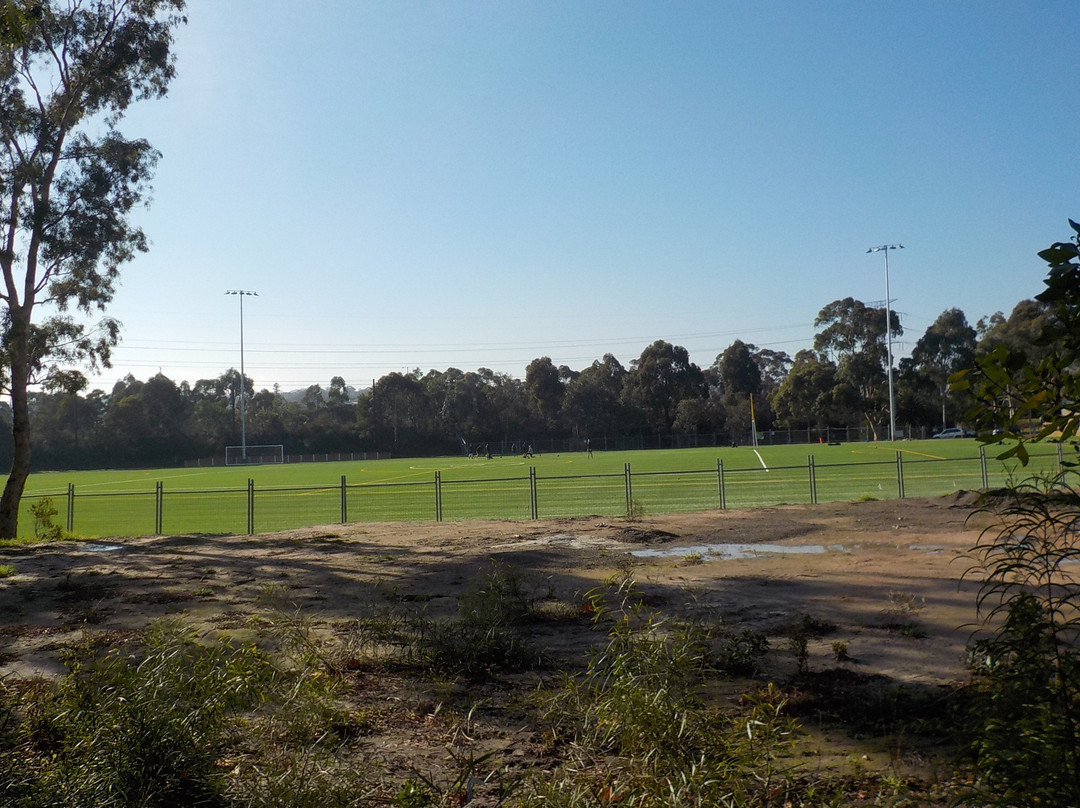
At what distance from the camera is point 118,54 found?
2033 centimetres

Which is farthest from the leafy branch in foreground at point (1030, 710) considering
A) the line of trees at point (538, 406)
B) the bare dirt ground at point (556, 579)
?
the line of trees at point (538, 406)

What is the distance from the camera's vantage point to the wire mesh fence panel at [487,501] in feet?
84.6

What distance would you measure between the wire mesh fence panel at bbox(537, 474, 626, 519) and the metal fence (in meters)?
0.04

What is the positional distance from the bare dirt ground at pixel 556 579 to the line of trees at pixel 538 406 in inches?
3150

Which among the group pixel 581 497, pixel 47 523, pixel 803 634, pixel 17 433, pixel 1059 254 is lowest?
pixel 581 497

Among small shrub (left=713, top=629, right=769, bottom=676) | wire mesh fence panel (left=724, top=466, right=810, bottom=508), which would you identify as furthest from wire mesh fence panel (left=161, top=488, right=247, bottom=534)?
small shrub (left=713, top=629, right=769, bottom=676)

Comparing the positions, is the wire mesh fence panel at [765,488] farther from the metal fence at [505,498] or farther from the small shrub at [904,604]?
the small shrub at [904,604]

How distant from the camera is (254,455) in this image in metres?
103

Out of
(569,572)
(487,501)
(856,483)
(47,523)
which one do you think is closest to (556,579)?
(569,572)

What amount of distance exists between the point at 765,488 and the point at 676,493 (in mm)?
3338

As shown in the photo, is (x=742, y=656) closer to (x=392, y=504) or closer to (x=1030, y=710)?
(x=1030, y=710)

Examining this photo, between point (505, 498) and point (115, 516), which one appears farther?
point (505, 498)

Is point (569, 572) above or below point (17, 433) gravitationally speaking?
below

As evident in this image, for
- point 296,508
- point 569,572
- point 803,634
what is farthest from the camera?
point 296,508
